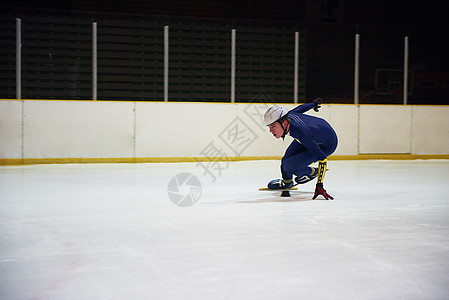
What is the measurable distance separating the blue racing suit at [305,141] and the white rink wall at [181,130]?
373cm

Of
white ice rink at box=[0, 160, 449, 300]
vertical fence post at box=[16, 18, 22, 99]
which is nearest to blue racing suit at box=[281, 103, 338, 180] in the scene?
white ice rink at box=[0, 160, 449, 300]

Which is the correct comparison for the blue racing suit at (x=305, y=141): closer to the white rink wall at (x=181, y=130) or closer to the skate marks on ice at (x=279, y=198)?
the skate marks on ice at (x=279, y=198)

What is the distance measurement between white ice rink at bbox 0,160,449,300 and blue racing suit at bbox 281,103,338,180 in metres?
0.28

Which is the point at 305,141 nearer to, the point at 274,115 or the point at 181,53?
the point at 274,115

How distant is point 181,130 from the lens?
27.4 ft

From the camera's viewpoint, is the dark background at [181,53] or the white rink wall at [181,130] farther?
the dark background at [181,53]

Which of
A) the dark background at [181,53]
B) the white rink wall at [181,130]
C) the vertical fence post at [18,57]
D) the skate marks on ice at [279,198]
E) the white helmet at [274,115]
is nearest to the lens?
the white helmet at [274,115]

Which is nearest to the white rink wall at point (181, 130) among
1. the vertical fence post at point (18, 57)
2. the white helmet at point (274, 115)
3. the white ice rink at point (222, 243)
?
→ the vertical fence post at point (18, 57)

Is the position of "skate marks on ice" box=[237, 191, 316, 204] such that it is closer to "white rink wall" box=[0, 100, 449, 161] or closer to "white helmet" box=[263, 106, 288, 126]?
"white helmet" box=[263, 106, 288, 126]

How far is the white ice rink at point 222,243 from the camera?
6.52 ft

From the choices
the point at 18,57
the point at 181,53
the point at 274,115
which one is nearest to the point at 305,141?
the point at 274,115

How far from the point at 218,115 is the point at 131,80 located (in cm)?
300

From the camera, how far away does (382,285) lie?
6.63ft

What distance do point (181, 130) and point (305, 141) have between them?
4299 mm
